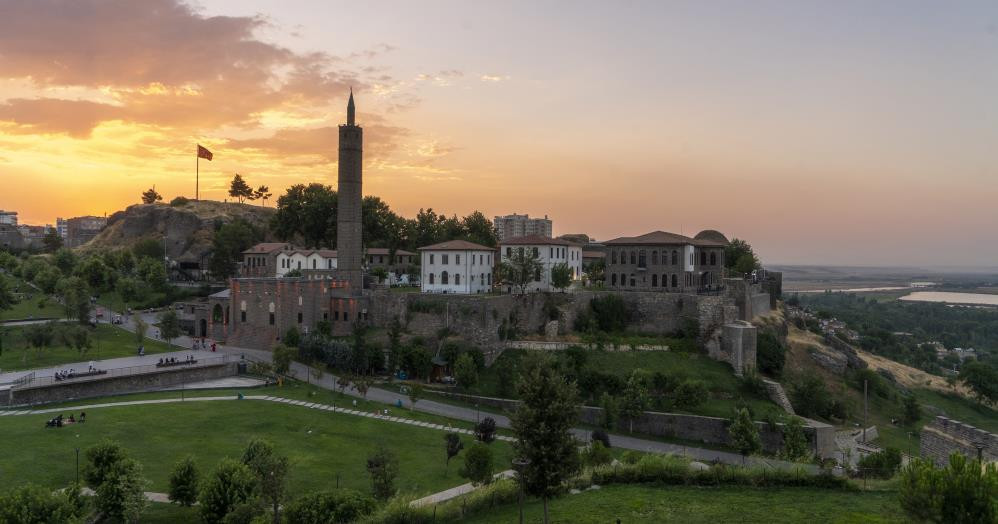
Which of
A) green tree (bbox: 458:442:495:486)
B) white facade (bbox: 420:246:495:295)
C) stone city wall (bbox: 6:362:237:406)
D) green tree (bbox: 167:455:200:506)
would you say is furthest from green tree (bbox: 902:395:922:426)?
stone city wall (bbox: 6:362:237:406)

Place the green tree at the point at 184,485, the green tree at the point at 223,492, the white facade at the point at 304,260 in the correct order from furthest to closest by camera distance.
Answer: the white facade at the point at 304,260, the green tree at the point at 184,485, the green tree at the point at 223,492

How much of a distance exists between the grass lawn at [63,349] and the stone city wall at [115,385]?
872 centimetres

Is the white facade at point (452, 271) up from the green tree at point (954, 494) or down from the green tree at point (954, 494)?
up

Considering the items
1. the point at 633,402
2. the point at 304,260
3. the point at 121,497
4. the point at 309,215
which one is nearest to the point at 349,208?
the point at 304,260

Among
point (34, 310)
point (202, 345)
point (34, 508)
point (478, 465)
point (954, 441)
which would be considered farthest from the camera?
point (34, 310)

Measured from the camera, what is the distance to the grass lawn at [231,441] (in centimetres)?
2778

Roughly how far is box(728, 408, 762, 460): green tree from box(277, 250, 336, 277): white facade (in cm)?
4965

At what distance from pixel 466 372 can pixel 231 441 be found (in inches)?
667

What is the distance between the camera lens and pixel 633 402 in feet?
134

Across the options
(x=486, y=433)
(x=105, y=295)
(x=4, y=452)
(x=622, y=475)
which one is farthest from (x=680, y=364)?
(x=105, y=295)

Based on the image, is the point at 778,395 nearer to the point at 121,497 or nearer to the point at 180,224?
the point at 121,497

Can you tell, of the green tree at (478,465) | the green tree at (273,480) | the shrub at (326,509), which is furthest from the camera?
the green tree at (478,465)

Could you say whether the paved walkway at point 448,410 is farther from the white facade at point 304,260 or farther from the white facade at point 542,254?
the white facade at point 304,260

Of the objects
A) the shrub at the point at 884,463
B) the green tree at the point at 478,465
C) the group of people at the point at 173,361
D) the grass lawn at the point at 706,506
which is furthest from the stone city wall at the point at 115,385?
the shrub at the point at 884,463
